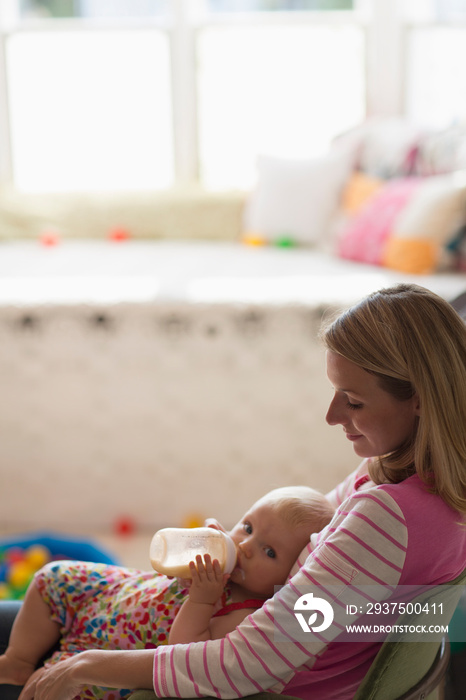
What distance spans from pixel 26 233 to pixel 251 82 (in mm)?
1084

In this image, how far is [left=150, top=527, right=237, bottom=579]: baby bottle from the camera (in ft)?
3.37

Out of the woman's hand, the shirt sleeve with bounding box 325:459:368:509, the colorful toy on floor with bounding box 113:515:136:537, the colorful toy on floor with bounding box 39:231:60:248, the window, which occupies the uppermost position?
the window

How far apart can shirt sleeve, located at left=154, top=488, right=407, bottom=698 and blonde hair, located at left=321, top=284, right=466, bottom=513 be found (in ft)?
0.23

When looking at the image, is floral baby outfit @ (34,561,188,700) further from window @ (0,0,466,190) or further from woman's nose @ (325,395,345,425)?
window @ (0,0,466,190)

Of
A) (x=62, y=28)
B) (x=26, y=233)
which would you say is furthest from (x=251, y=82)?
(x=26, y=233)

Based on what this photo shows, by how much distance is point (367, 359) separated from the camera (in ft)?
3.04

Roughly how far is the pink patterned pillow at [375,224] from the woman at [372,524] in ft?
5.29

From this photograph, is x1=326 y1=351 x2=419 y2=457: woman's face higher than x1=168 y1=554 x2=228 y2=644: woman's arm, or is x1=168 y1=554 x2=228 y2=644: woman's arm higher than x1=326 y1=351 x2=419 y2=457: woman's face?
x1=326 y1=351 x2=419 y2=457: woman's face

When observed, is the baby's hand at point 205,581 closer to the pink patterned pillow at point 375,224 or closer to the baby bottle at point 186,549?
the baby bottle at point 186,549

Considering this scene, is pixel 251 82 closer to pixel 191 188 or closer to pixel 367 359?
pixel 191 188

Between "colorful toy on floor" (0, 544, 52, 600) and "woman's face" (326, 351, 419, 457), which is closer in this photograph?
"woman's face" (326, 351, 419, 457)

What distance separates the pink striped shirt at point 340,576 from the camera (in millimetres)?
876

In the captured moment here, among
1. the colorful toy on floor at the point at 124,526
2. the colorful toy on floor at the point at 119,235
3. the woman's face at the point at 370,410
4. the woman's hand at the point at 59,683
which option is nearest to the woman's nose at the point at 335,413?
the woman's face at the point at 370,410

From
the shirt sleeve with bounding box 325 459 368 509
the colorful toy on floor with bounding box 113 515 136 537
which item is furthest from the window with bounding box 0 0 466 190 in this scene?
the shirt sleeve with bounding box 325 459 368 509
